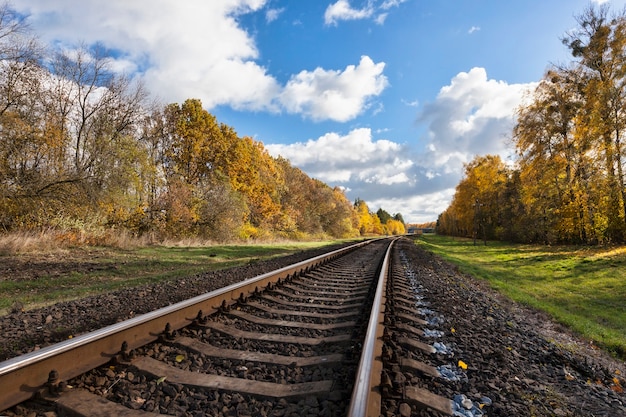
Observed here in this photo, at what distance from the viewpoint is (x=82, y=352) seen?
8.00ft

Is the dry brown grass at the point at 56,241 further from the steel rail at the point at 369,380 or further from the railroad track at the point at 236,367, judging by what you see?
the steel rail at the point at 369,380

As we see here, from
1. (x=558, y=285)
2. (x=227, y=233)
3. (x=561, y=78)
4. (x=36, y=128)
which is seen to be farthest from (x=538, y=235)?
(x=36, y=128)

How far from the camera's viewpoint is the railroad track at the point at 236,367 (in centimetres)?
204

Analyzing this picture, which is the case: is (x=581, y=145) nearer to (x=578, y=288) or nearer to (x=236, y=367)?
(x=578, y=288)

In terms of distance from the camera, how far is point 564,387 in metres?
2.80

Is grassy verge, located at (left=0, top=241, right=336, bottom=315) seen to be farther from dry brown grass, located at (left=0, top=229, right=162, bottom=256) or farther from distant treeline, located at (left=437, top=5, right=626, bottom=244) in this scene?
distant treeline, located at (left=437, top=5, right=626, bottom=244)

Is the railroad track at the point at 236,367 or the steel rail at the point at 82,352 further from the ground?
the steel rail at the point at 82,352

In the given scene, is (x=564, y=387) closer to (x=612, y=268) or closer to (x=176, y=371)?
(x=176, y=371)

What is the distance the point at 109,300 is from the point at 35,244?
9.24 meters

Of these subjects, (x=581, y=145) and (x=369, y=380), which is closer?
(x=369, y=380)

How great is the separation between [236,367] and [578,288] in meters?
11.9

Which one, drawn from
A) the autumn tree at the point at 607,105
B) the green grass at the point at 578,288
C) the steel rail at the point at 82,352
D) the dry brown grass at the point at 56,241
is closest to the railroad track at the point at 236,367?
the steel rail at the point at 82,352

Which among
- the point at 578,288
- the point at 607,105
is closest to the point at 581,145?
the point at 607,105

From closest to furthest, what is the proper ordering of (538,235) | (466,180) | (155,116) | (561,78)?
(561,78)
(155,116)
(538,235)
(466,180)
